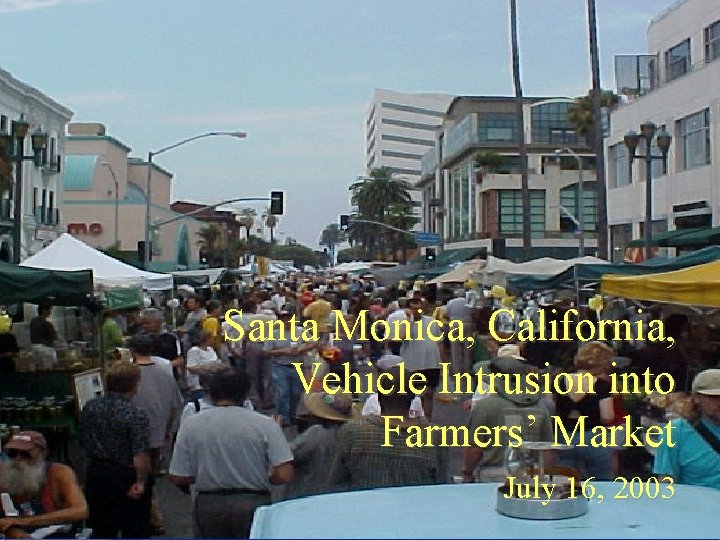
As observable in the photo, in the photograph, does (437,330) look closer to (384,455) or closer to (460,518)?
(384,455)

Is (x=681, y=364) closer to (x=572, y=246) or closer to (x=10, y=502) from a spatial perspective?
(x=10, y=502)

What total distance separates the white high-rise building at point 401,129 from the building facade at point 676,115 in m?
144

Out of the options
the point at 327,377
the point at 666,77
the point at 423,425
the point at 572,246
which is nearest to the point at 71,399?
the point at 327,377

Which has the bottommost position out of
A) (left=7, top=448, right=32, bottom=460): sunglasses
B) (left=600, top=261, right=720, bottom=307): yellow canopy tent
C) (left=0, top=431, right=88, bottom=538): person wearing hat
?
(left=0, top=431, right=88, bottom=538): person wearing hat

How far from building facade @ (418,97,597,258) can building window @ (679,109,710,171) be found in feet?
107

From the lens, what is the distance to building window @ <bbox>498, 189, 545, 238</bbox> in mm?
72312

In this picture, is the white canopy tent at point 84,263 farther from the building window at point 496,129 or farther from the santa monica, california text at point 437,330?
the building window at point 496,129

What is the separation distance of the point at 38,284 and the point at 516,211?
6471 cm

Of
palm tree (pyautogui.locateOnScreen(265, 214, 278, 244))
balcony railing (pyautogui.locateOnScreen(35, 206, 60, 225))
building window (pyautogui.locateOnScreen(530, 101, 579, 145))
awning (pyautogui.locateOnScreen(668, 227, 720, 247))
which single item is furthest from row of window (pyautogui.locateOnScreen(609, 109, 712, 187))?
palm tree (pyautogui.locateOnScreen(265, 214, 278, 244))

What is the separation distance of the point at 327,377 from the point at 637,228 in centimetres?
3375

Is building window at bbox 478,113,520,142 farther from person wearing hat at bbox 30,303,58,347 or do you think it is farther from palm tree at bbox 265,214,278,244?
palm tree at bbox 265,214,278,244

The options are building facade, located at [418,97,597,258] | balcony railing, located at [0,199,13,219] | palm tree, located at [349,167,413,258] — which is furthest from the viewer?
palm tree, located at [349,167,413,258]

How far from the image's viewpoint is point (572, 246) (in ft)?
234

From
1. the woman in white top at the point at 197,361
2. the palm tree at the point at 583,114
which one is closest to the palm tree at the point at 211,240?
the palm tree at the point at 583,114
